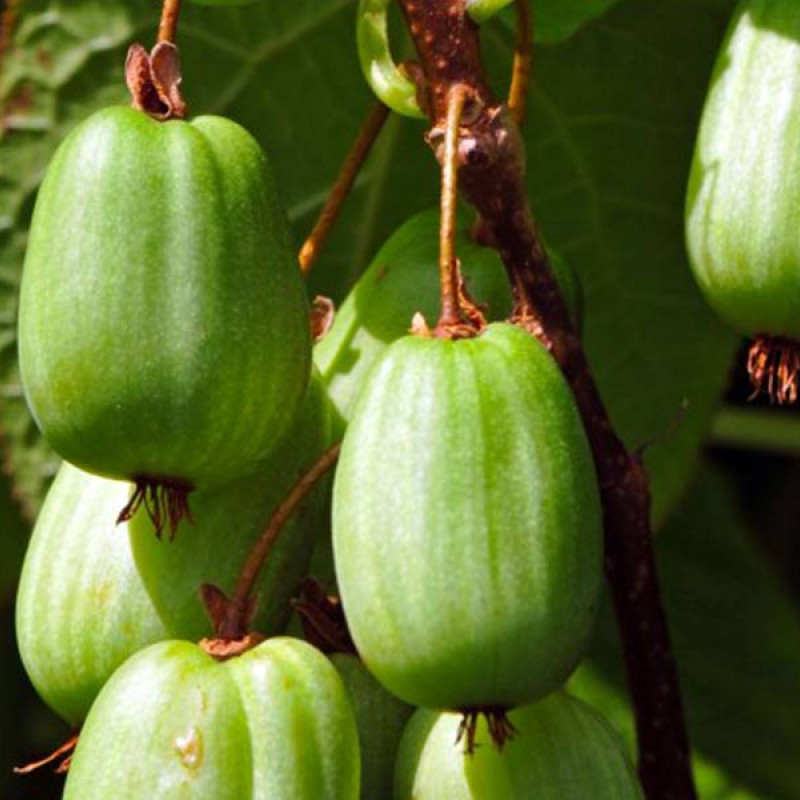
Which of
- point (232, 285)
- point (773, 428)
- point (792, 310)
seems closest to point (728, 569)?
point (773, 428)

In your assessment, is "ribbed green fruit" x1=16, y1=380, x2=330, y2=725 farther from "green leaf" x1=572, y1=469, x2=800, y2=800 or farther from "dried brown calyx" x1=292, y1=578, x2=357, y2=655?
"green leaf" x1=572, y1=469, x2=800, y2=800

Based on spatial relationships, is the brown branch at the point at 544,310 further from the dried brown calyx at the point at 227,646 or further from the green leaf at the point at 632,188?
the green leaf at the point at 632,188

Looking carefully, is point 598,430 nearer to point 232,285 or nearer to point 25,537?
point 232,285

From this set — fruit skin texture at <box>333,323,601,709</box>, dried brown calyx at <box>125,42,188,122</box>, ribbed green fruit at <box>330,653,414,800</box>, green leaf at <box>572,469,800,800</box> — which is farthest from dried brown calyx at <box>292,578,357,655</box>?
green leaf at <box>572,469,800,800</box>

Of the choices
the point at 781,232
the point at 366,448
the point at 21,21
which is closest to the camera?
the point at 366,448

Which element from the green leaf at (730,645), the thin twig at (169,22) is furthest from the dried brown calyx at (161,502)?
the green leaf at (730,645)
